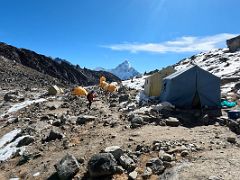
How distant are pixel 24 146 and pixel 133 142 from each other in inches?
253

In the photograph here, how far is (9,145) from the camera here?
62.6 ft

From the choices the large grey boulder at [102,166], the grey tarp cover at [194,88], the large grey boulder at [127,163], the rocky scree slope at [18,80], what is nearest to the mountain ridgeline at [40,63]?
the rocky scree slope at [18,80]

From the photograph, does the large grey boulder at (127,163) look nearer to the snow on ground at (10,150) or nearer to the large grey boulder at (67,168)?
the large grey boulder at (67,168)

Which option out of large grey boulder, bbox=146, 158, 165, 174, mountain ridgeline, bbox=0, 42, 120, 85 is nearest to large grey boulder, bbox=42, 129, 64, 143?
large grey boulder, bbox=146, 158, 165, 174

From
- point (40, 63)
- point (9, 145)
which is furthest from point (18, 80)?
point (40, 63)

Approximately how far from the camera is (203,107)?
23.1 metres

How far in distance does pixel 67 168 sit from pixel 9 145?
7291mm

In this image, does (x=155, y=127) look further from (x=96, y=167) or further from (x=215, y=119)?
(x=96, y=167)

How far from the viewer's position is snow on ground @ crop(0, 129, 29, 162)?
17.7 meters

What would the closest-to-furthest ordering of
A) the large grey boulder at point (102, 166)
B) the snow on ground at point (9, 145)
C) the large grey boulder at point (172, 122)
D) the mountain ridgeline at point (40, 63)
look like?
the large grey boulder at point (102, 166), the snow on ground at point (9, 145), the large grey boulder at point (172, 122), the mountain ridgeline at point (40, 63)

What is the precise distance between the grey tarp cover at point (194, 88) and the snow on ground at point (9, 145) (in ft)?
33.5

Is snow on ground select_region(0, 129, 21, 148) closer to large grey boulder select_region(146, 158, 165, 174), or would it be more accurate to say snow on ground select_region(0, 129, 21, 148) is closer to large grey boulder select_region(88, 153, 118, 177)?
large grey boulder select_region(88, 153, 118, 177)

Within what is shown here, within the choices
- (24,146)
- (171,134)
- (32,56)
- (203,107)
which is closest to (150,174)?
(171,134)

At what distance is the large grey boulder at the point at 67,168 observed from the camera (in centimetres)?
1288
